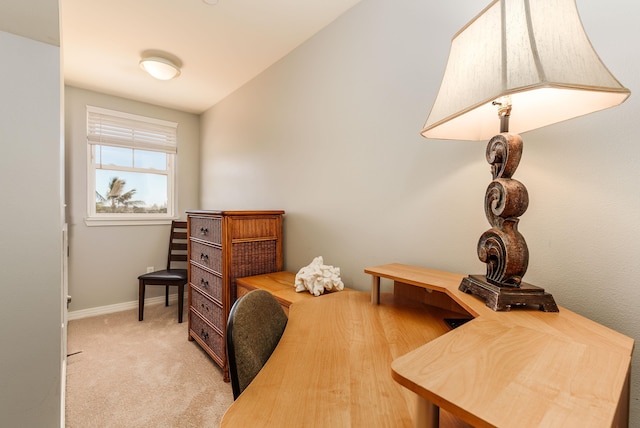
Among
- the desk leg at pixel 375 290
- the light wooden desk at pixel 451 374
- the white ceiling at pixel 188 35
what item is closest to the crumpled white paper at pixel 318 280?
the desk leg at pixel 375 290

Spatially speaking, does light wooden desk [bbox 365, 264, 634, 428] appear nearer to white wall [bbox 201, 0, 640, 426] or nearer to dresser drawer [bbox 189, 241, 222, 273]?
white wall [bbox 201, 0, 640, 426]

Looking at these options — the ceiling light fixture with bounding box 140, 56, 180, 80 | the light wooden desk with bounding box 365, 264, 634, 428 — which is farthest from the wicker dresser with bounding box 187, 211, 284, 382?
the light wooden desk with bounding box 365, 264, 634, 428

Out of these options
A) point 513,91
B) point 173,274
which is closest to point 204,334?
point 173,274

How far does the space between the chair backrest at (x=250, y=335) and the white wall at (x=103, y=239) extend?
308 centimetres

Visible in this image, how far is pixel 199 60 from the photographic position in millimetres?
2402

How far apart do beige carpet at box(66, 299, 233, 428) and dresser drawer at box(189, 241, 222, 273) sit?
2.48ft

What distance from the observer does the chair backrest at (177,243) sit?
131 inches

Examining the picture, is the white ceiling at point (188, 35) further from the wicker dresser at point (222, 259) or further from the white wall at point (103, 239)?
the wicker dresser at point (222, 259)

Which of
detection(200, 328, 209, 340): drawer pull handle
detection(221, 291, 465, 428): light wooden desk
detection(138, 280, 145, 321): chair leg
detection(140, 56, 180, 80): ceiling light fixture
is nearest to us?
detection(221, 291, 465, 428): light wooden desk

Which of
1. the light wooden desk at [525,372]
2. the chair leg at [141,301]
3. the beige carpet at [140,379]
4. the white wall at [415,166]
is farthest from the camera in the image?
the chair leg at [141,301]

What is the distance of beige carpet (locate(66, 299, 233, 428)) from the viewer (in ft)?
5.20

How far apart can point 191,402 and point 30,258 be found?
1.23 metres

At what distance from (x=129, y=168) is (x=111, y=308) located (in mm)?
1636

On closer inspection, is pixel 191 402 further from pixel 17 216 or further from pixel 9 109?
pixel 9 109
